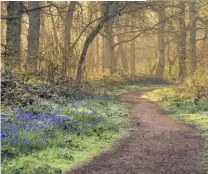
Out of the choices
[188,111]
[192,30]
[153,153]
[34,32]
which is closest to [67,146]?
[153,153]

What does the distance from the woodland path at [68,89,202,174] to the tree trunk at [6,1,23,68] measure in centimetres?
538

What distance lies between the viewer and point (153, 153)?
8.45m

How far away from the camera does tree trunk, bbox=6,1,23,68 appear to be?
1481 cm

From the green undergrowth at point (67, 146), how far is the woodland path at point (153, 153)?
0.98 feet

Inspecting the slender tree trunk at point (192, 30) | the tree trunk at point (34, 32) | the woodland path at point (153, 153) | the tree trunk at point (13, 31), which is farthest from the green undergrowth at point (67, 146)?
the slender tree trunk at point (192, 30)

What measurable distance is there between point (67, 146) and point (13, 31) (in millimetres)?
8083

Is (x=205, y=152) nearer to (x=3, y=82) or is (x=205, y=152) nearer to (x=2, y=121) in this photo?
(x=2, y=121)

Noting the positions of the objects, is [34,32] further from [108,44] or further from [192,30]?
[192,30]

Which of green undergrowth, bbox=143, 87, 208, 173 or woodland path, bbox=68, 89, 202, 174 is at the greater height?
green undergrowth, bbox=143, 87, 208, 173

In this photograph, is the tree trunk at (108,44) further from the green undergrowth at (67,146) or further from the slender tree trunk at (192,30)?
the green undergrowth at (67,146)

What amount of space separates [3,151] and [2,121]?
76.7 inches

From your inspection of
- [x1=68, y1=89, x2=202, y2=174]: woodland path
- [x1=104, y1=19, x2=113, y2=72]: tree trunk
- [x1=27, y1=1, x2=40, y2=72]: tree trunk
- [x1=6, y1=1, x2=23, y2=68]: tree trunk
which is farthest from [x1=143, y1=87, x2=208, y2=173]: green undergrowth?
[x1=104, y1=19, x2=113, y2=72]: tree trunk

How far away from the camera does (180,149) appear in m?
8.98

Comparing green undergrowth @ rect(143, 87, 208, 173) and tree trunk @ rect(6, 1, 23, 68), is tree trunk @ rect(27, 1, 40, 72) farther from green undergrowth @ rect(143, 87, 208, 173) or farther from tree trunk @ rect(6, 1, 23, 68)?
green undergrowth @ rect(143, 87, 208, 173)
